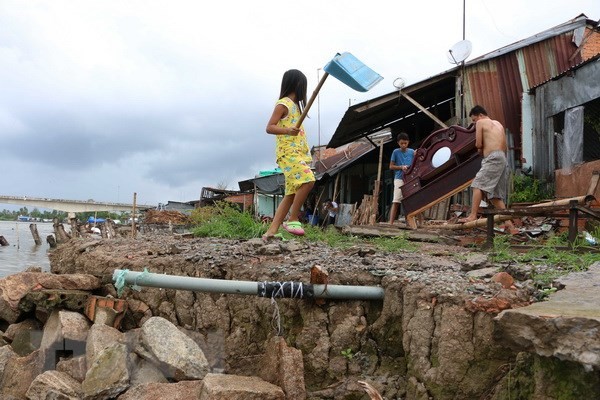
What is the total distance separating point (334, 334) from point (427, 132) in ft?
35.3

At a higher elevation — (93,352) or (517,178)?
(517,178)

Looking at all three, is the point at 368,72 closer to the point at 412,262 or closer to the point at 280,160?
the point at 280,160

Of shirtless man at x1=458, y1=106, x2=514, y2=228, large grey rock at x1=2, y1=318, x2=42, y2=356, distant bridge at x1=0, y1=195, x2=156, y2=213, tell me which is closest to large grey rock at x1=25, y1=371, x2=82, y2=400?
large grey rock at x1=2, y1=318, x2=42, y2=356

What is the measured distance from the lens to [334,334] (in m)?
2.89

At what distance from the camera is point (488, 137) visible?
5367 mm

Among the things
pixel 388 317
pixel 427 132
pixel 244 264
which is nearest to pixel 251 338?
pixel 244 264

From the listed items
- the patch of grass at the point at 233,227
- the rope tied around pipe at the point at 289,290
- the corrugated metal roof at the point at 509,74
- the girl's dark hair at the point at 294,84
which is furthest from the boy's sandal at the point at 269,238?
the corrugated metal roof at the point at 509,74

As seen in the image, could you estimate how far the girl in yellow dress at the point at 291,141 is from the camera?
14.1 feet

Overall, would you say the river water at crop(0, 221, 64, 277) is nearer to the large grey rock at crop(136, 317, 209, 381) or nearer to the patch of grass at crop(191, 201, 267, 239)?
the patch of grass at crop(191, 201, 267, 239)

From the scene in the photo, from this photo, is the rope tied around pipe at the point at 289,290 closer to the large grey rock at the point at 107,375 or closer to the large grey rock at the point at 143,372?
the large grey rock at the point at 143,372

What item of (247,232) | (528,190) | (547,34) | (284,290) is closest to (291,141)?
(284,290)

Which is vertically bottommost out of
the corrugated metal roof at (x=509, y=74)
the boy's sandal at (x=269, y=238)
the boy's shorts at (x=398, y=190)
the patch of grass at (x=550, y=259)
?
the patch of grass at (x=550, y=259)

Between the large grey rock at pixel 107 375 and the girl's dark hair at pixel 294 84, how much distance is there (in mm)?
2537

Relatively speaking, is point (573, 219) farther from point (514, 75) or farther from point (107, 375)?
→ point (514, 75)
